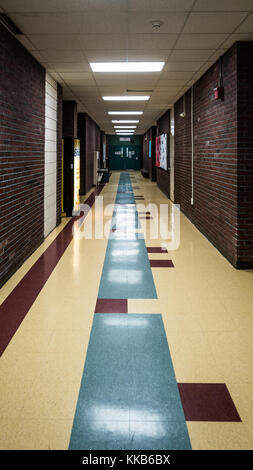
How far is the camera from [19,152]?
198 inches

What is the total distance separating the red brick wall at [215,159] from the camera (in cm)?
509

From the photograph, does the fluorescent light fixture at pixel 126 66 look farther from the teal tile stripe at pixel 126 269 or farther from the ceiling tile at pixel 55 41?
the teal tile stripe at pixel 126 269

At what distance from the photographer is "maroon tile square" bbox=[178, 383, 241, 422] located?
2.08 m

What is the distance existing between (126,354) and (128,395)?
52 cm

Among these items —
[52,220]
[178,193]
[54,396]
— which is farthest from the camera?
[178,193]

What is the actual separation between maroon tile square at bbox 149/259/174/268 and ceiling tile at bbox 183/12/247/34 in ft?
8.68

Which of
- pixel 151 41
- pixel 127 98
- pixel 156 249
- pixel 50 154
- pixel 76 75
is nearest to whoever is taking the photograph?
pixel 151 41

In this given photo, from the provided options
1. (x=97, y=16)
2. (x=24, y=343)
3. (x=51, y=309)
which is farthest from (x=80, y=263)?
(x=97, y=16)

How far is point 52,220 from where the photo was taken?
739cm

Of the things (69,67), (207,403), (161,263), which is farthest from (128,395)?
(69,67)

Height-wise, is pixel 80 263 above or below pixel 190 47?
below

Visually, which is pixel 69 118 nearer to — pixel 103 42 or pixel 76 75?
pixel 76 75
